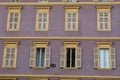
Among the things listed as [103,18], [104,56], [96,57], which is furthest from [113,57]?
[103,18]

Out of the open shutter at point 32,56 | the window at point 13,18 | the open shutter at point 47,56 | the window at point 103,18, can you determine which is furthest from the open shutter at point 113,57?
the window at point 13,18

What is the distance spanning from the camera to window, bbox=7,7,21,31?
3684cm

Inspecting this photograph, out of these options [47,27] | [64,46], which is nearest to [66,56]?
[64,46]

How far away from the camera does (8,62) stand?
3591cm

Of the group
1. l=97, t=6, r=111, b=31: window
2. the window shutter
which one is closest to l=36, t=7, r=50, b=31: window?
the window shutter

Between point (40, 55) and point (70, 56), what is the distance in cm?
269

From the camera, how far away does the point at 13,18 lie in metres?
37.1

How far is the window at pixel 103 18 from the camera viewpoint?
36281 millimetres

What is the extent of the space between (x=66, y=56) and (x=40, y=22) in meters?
3.96

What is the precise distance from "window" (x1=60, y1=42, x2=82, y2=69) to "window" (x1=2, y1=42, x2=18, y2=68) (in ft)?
13.8

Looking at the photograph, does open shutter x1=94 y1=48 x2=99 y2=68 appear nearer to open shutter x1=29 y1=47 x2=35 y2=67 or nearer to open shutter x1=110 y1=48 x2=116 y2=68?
open shutter x1=110 y1=48 x2=116 y2=68

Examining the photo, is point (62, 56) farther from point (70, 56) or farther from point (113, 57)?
point (113, 57)

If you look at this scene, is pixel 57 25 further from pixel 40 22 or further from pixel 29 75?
pixel 29 75

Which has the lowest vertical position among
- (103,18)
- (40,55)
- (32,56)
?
(32,56)
